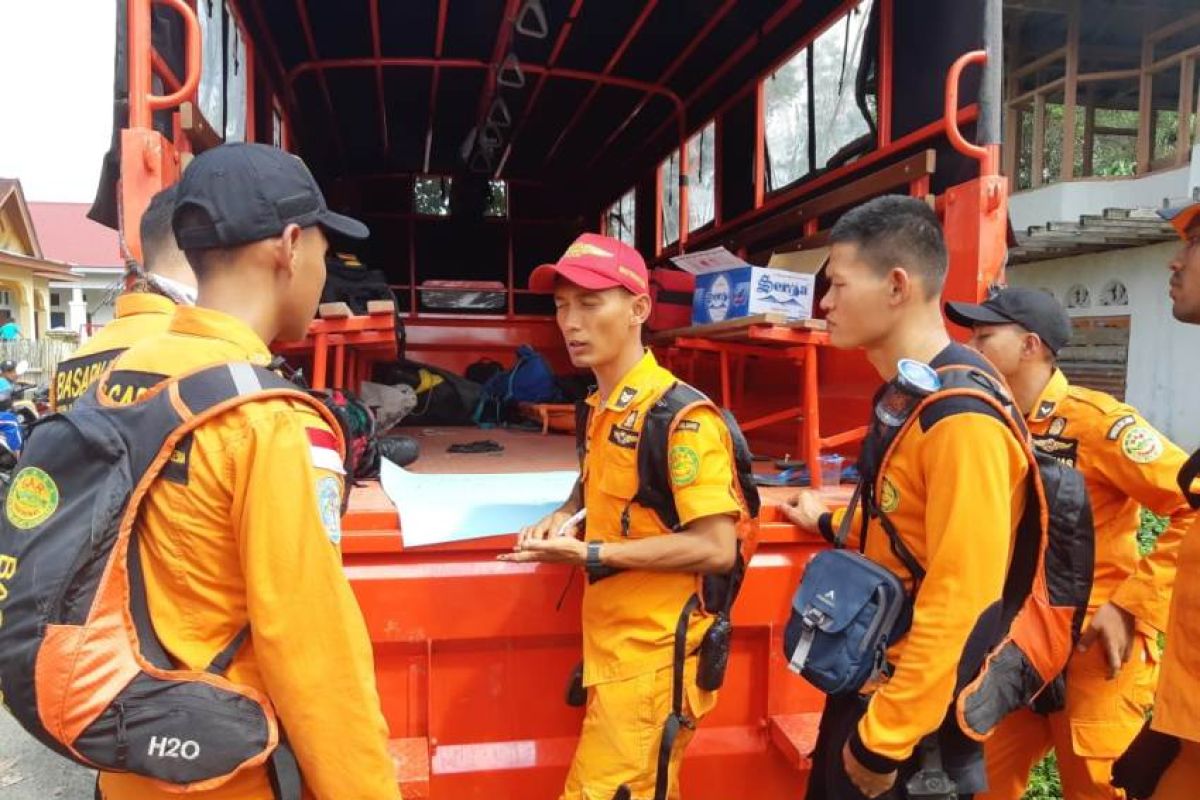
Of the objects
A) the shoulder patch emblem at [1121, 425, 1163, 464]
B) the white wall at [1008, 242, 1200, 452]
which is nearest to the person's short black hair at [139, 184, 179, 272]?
the shoulder patch emblem at [1121, 425, 1163, 464]

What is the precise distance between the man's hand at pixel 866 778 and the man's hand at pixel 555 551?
664 millimetres

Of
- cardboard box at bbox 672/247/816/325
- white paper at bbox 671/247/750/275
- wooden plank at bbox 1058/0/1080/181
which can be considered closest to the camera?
cardboard box at bbox 672/247/816/325

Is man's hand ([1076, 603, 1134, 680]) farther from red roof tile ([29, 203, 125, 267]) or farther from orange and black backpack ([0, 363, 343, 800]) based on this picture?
red roof tile ([29, 203, 125, 267])

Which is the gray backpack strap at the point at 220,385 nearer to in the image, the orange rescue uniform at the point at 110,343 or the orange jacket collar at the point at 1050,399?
the orange rescue uniform at the point at 110,343

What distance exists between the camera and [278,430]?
1.10 m

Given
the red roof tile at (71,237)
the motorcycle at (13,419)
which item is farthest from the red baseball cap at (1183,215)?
the red roof tile at (71,237)

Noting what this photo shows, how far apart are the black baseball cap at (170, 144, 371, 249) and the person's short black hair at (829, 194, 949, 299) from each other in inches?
44.2

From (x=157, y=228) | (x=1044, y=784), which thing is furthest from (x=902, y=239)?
(x=1044, y=784)

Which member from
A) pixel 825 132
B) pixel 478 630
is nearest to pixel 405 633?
pixel 478 630

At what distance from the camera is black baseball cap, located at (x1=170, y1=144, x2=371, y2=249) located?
115cm

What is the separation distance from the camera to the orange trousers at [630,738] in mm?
1797

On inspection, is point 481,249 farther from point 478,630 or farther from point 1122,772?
point 1122,772

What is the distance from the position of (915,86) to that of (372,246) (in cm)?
486

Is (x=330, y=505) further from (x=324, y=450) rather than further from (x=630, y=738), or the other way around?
(x=630, y=738)
